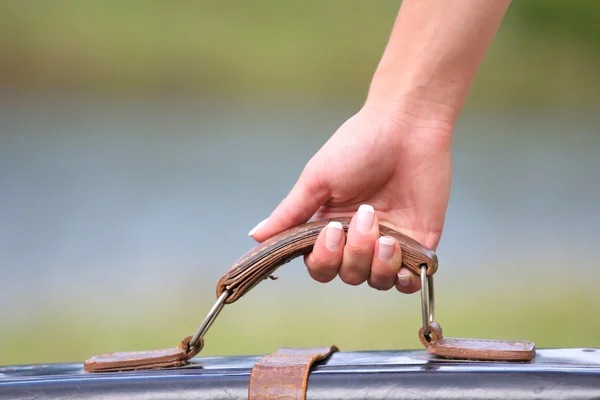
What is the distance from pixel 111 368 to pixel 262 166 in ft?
17.8

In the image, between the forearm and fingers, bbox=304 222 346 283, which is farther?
the forearm

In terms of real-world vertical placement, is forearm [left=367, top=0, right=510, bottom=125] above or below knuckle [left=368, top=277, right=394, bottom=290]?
above

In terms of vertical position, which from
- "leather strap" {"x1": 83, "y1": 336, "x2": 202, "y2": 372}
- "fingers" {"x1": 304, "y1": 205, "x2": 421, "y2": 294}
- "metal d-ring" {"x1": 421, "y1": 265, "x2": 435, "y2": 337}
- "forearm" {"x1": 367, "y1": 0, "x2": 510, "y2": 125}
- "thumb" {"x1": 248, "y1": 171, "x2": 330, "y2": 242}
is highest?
"forearm" {"x1": 367, "y1": 0, "x2": 510, "y2": 125}

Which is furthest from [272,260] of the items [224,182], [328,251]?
[224,182]

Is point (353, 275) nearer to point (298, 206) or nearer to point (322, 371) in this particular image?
point (298, 206)

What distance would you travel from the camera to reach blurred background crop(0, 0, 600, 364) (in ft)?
13.3

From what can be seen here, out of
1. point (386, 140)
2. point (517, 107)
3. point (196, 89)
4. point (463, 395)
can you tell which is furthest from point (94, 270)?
point (517, 107)

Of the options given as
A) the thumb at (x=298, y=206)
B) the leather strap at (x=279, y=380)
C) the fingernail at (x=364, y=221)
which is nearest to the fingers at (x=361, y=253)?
the fingernail at (x=364, y=221)

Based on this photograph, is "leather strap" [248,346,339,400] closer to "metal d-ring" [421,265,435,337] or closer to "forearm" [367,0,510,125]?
"metal d-ring" [421,265,435,337]

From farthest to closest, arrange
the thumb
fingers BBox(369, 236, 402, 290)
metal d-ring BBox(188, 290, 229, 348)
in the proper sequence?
the thumb → fingers BBox(369, 236, 402, 290) → metal d-ring BBox(188, 290, 229, 348)

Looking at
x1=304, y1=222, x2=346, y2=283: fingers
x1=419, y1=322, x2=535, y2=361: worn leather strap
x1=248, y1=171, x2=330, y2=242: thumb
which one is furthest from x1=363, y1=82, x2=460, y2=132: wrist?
x1=419, y1=322, x2=535, y2=361: worn leather strap

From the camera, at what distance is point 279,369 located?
106 cm

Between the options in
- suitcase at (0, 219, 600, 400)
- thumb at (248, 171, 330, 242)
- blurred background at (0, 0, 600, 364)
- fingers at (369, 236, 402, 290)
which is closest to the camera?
suitcase at (0, 219, 600, 400)

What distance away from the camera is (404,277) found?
128 cm
